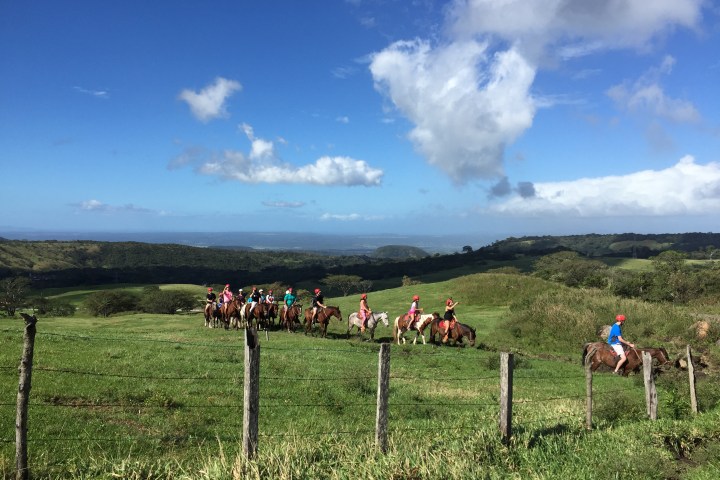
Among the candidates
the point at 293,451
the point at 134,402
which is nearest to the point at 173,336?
the point at 134,402

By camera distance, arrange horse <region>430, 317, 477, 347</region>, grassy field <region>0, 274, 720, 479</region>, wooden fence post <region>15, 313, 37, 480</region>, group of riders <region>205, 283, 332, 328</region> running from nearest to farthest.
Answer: wooden fence post <region>15, 313, 37, 480</region>, grassy field <region>0, 274, 720, 479</region>, horse <region>430, 317, 477, 347</region>, group of riders <region>205, 283, 332, 328</region>

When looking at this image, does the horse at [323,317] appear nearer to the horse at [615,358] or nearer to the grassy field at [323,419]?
the grassy field at [323,419]

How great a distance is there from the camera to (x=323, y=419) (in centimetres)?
1125

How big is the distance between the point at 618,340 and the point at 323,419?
14678 millimetres

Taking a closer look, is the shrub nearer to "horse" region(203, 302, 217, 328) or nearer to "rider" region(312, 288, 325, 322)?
"horse" region(203, 302, 217, 328)

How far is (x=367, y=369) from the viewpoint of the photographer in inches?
697

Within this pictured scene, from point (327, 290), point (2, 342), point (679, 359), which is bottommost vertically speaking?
point (327, 290)

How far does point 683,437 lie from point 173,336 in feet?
75.1

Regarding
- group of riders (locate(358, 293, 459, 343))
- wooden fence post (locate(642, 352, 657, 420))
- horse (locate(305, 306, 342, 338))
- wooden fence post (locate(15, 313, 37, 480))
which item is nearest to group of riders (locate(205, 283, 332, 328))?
horse (locate(305, 306, 342, 338))

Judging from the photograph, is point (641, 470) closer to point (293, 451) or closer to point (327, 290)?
point (293, 451)

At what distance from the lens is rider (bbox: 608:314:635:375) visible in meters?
19.7

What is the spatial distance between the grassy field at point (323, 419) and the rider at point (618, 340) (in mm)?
1080

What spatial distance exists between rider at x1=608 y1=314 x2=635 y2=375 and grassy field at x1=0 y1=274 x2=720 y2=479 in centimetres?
108

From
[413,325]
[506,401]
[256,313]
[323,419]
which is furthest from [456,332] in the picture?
[506,401]
